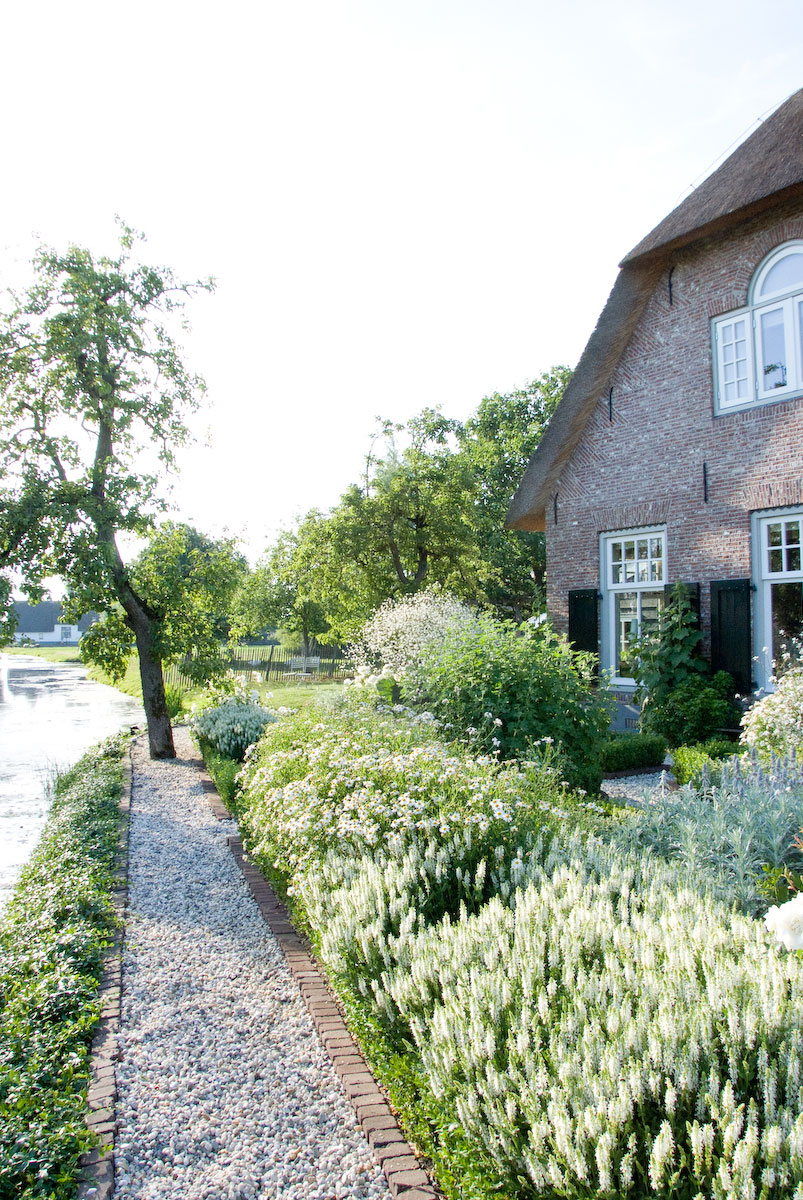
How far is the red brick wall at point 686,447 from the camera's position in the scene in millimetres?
9211

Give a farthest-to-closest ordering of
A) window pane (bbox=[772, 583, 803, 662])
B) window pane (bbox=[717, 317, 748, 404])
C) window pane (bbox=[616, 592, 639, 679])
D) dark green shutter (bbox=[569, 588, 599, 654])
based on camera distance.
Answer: dark green shutter (bbox=[569, 588, 599, 654]) → window pane (bbox=[616, 592, 639, 679]) → window pane (bbox=[717, 317, 748, 404]) → window pane (bbox=[772, 583, 803, 662])

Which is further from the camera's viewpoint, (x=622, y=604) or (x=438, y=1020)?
(x=622, y=604)

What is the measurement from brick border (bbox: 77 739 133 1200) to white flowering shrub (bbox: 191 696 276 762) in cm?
402

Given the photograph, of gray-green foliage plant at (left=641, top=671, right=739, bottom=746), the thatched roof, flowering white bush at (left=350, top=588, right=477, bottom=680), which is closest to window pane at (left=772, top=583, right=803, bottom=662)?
gray-green foliage plant at (left=641, top=671, right=739, bottom=746)

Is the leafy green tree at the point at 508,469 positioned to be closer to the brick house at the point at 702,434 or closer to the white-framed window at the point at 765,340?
the brick house at the point at 702,434

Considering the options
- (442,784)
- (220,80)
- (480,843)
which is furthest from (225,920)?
(220,80)

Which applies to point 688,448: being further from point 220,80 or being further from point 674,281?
point 220,80

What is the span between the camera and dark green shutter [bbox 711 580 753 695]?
9.27 metres

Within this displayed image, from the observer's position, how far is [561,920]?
2.66 metres

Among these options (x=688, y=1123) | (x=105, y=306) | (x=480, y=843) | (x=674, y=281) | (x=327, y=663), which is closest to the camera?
(x=688, y=1123)

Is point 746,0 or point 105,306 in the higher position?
point 746,0

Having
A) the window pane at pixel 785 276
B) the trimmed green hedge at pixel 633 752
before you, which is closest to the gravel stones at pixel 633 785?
the trimmed green hedge at pixel 633 752

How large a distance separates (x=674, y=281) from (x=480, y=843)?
31.4ft

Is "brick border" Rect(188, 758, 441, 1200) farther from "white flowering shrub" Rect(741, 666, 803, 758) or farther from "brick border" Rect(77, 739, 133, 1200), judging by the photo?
"white flowering shrub" Rect(741, 666, 803, 758)
